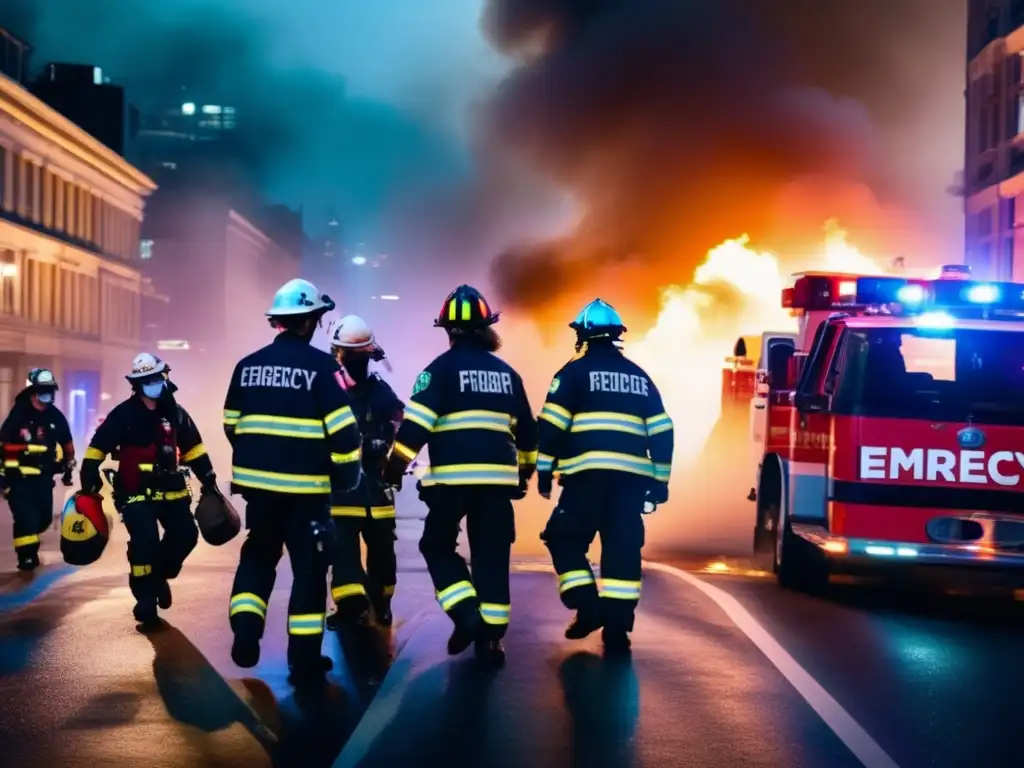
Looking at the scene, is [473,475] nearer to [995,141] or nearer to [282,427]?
[282,427]

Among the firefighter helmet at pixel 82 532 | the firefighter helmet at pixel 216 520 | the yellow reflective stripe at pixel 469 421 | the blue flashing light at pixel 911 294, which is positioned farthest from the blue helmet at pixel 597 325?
the blue flashing light at pixel 911 294

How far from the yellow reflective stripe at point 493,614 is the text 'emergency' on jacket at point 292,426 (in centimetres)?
95

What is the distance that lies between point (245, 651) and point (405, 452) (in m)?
1.27

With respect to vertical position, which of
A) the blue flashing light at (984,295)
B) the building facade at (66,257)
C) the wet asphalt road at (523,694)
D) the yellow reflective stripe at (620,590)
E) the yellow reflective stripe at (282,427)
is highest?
the building facade at (66,257)

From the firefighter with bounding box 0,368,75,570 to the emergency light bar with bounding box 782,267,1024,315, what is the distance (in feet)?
20.9

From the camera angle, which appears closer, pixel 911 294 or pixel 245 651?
pixel 245 651

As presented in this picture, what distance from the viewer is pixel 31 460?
39.7ft

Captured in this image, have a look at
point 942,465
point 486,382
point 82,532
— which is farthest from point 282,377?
point 942,465

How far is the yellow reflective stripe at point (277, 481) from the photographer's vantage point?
6758 mm

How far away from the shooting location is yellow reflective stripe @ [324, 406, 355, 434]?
6832mm

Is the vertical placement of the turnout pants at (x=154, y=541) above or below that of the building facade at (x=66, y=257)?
below

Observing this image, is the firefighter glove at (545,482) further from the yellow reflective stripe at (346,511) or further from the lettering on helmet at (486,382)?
the yellow reflective stripe at (346,511)

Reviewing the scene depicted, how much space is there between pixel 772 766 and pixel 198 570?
282 inches

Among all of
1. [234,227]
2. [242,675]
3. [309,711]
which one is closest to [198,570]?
[242,675]
